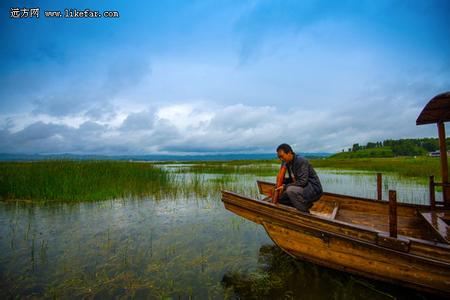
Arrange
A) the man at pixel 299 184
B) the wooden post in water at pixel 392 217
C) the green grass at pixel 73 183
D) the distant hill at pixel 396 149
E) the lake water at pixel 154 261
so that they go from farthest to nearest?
1. the distant hill at pixel 396 149
2. the green grass at pixel 73 183
3. the man at pixel 299 184
4. the lake water at pixel 154 261
5. the wooden post in water at pixel 392 217

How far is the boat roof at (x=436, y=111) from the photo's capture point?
16.6 feet

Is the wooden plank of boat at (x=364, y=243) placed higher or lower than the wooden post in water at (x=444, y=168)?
lower

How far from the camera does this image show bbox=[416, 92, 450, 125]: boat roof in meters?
5.05

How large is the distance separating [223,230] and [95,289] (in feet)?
11.6

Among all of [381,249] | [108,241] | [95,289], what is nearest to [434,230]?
[381,249]

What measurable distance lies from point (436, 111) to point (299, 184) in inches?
145

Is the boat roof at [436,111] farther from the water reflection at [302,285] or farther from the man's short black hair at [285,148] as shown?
the water reflection at [302,285]

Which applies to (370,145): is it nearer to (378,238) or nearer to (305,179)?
(305,179)

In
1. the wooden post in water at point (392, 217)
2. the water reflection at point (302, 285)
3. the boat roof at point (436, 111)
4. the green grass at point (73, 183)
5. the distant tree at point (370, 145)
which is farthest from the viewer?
the distant tree at point (370, 145)

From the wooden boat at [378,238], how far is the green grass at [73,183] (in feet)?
26.0

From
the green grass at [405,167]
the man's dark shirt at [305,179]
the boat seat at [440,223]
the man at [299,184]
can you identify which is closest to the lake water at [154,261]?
the boat seat at [440,223]

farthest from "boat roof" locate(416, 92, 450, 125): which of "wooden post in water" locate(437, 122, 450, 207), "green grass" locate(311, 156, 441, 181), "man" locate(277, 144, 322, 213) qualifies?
"green grass" locate(311, 156, 441, 181)

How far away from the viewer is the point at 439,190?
12.1 m

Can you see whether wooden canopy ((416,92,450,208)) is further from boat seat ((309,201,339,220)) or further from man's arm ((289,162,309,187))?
man's arm ((289,162,309,187))
